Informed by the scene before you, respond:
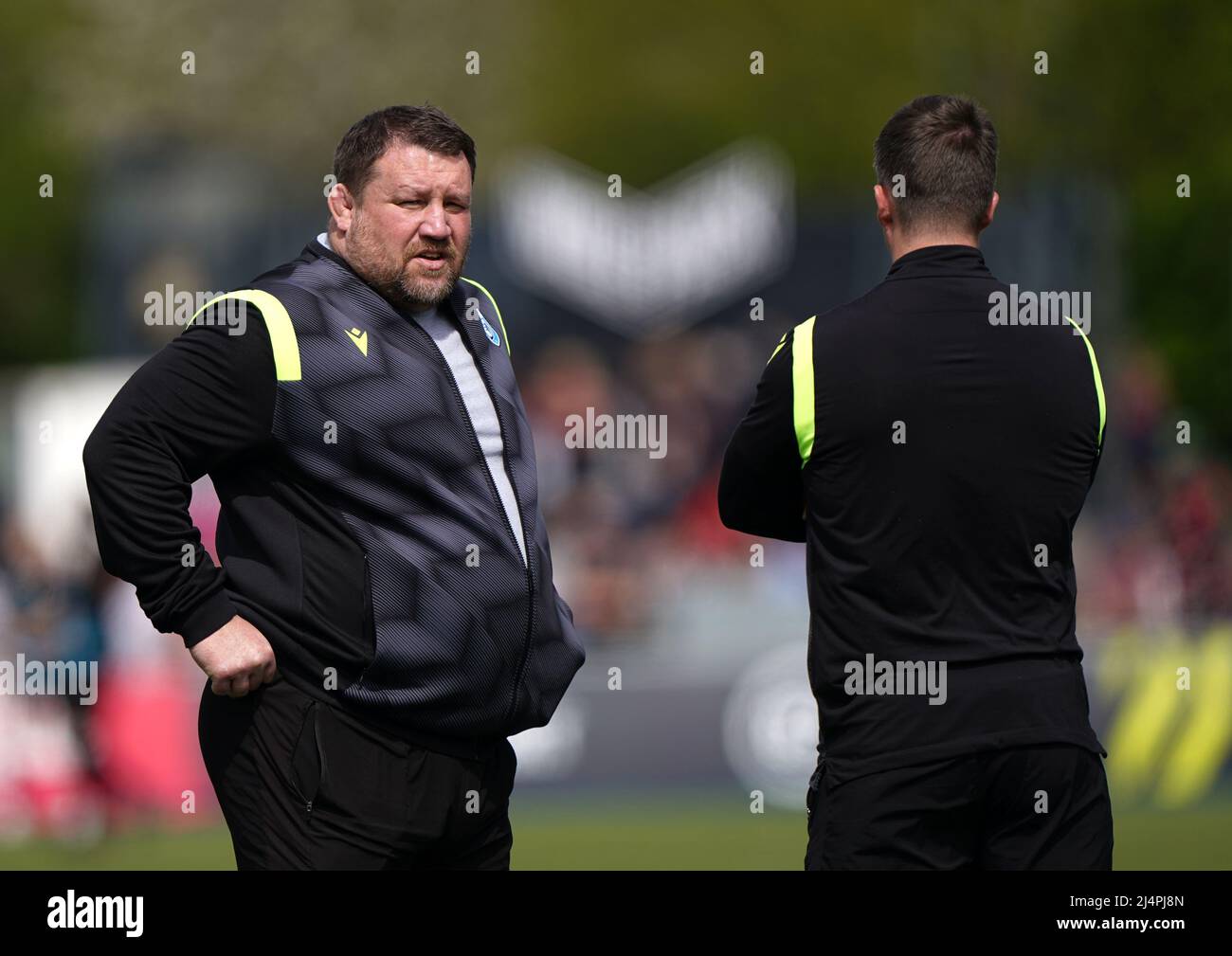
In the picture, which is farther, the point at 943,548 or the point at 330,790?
the point at 330,790

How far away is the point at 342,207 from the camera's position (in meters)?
4.59

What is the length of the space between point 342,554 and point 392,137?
99 centimetres

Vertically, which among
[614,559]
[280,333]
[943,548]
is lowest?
[943,548]

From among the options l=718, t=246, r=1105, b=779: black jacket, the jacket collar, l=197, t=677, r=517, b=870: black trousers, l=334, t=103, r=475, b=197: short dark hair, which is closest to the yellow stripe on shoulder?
l=334, t=103, r=475, b=197: short dark hair

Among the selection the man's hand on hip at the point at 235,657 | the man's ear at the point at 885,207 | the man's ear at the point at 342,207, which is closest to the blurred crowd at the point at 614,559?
the man's hand on hip at the point at 235,657

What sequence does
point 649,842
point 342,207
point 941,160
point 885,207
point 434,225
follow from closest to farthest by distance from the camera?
point 941,160 → point 885,207 → point 434,225 → point 342,207 → point 649,842

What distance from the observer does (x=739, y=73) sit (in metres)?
39.3

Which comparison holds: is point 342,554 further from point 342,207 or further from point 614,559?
point 614,559

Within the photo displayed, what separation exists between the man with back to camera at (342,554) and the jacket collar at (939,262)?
1072mm

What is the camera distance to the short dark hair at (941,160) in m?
4.25

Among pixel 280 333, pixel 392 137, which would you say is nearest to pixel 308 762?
pixel 280 333

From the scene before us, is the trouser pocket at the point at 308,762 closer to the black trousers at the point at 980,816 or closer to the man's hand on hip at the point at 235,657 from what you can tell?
the man's hand on hip at the point at 235,657

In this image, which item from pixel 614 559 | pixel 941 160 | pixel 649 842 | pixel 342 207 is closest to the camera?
pixel 941 160

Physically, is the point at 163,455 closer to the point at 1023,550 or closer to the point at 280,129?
the point at 1023,550
